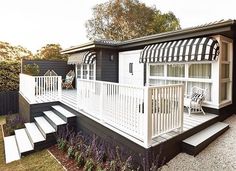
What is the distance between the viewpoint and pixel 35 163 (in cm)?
464

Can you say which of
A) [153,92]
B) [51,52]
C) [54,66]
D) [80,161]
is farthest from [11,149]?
[51,52]

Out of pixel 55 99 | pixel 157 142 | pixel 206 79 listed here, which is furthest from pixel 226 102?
pixel 55 99

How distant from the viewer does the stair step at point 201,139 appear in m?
4.05

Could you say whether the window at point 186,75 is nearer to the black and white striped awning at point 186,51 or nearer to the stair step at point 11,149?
the black and white striped awning at point 186,51

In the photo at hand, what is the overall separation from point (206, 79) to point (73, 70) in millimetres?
10061

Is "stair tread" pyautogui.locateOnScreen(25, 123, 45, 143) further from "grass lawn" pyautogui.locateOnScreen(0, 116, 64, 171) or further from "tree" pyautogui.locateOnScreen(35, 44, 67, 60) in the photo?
"tree" pyautogui.locateOnScreen(35, 44, 67, 60)

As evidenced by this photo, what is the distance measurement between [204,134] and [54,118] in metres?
5.07

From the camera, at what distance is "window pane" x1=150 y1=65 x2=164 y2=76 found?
788cm

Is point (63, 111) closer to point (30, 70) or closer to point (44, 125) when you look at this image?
point (44, 125)

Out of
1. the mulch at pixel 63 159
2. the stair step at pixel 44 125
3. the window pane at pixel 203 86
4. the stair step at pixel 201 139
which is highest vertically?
the window pane at pixel 203 86

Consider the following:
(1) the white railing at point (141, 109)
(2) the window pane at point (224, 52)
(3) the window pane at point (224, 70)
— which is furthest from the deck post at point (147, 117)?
(2) the window pane at point (224, 52)

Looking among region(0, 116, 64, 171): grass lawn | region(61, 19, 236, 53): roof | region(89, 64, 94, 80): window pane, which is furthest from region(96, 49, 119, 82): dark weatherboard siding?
region(0, 116, 64, 171): grass lawn

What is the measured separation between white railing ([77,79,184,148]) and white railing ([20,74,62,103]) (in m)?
3.62

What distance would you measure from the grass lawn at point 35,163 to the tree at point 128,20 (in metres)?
19.8
